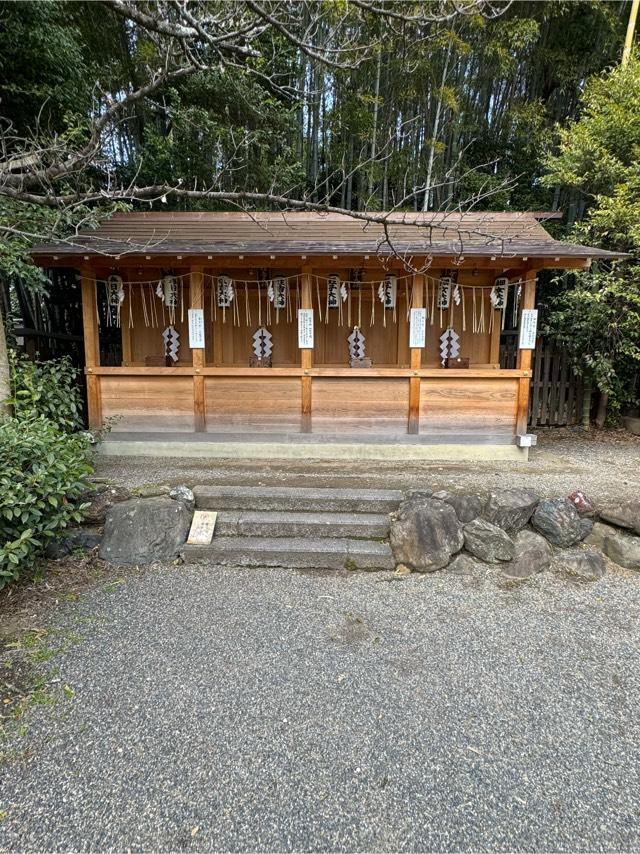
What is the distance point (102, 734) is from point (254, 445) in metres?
4.01

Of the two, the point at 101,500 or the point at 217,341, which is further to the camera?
the point at 217,341

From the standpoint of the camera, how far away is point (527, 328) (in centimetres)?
579

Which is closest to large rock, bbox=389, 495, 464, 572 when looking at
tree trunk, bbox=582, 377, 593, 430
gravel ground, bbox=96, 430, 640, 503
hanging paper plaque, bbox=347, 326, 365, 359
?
gravel ground, bbox=96, 430, 640, 503

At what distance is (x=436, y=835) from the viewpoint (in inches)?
65.1

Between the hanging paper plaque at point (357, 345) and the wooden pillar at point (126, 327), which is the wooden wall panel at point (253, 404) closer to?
the hanging paper plaque at point (357, 345)

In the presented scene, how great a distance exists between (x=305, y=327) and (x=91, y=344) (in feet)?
9.14

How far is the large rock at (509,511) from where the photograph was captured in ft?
13.2

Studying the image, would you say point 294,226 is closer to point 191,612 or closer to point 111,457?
point 111,457

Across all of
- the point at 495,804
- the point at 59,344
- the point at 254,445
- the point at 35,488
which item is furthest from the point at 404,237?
the point at 59,344

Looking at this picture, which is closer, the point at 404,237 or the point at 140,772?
the point at 140,772

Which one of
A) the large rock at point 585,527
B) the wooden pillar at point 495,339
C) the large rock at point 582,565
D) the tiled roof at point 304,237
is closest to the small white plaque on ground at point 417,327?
the tiled roof at point 304,237

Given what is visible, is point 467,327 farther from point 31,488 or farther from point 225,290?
point 31,488

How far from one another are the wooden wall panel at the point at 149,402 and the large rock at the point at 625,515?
4.74 metres

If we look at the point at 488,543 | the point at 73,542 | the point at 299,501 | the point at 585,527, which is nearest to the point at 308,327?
the point at 299,501
